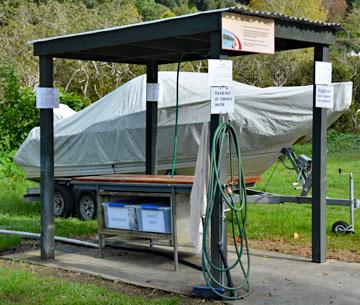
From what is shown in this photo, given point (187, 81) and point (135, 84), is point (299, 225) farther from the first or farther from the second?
point (135, 84)

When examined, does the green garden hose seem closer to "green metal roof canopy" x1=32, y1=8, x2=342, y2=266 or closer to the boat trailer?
"green metal roof canopy" x1=32, y1=8, x2=342, y2=266

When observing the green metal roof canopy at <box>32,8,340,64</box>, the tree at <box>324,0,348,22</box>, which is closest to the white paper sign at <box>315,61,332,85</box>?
the green metal roof canopy at <box>32,8,340,64</box>

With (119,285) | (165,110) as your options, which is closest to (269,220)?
(165,110)

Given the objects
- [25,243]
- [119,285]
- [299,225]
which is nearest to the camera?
[119,285]

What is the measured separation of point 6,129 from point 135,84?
6.37 m

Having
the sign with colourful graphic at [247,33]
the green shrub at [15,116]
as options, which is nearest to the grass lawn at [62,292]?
the sign with colourful graphic at [247,33]

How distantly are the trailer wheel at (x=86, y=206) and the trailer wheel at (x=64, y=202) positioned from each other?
18cm

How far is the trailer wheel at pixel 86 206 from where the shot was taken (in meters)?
13.2

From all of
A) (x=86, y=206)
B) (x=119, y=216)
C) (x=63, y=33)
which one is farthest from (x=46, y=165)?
(x=63, y=33)

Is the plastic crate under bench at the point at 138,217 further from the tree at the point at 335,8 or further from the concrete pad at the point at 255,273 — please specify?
the tree at the point at 335,8

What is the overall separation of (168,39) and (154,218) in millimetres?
2111

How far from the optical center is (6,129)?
18.8m

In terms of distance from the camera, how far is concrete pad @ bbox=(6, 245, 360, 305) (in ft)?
23.8

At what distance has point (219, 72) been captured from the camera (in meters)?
7.16
